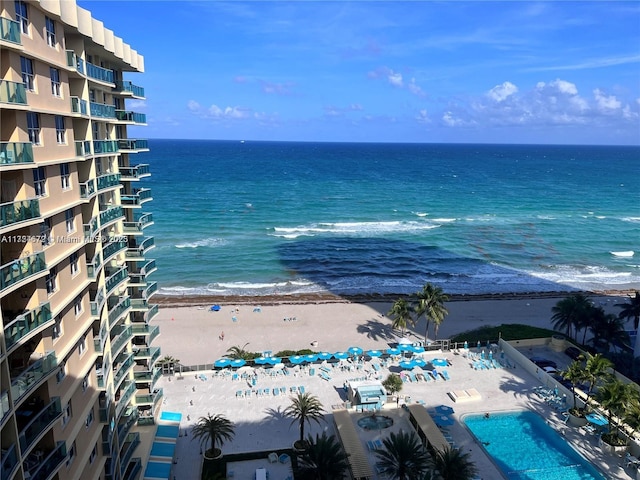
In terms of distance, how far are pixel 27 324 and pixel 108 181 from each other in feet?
32.3

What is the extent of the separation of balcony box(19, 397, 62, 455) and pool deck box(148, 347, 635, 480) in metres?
14.4

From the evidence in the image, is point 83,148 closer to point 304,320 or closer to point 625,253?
point 304,320

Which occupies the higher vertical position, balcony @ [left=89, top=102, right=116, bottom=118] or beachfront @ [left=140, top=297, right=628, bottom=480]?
balcony @ [left=89, top=102, right=116, bottom=118]

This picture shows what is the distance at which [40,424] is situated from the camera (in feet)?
47.4

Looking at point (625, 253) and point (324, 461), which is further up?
point (324, 461)

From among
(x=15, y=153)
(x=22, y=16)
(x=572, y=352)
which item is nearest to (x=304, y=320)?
(x=572, y=352)

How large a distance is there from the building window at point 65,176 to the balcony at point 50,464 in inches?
335

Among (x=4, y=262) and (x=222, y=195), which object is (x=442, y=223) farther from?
(x=4, y=262)

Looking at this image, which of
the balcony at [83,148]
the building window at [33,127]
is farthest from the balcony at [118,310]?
the building window at [33,127]

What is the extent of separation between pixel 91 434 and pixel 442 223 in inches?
3740

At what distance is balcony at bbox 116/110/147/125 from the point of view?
84.1ft

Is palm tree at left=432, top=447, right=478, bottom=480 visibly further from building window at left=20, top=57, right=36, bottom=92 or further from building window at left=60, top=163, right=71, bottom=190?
building window at left=20, top=57, right=36, bottom=92

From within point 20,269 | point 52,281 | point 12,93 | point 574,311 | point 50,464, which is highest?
point 12,93

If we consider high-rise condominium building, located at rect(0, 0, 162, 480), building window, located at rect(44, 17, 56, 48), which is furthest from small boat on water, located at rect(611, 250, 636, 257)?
building window, located at rect(44, 17, 56, 48)
